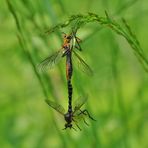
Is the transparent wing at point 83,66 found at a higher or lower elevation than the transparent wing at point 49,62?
lower

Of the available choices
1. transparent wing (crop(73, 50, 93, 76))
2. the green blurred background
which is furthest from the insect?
the green blurred background

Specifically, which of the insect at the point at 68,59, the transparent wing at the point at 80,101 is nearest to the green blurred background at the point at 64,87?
the transparent wing at the point at 80,101

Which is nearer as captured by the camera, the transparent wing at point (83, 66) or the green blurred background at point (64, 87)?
the transparent wing at point (83, 66)

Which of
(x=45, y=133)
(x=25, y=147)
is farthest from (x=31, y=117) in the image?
(x=25, y=147)

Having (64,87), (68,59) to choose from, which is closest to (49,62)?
(68,59)

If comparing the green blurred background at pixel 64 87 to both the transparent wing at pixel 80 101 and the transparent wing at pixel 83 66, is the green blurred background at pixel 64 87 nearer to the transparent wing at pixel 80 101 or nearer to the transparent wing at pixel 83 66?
the transparent wing at pixel 80 101

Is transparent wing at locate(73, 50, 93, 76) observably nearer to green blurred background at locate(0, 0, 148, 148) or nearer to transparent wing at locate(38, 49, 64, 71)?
transparent wing at locate(38, 49, 64, 71)

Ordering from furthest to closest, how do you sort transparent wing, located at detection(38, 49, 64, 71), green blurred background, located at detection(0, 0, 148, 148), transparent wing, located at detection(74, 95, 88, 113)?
green blurred background, located at detection(0, 0, 148, 148) → transparent wing, located at detection(74, 95, 88, 113) → transparent wing, located at detection(38, 49, 64, 71)

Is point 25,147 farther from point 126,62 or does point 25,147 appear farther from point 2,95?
point 126,62

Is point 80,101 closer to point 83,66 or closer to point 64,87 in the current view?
point 83,66

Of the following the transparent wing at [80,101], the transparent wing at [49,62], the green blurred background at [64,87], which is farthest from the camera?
the green blurred background at [64,87]

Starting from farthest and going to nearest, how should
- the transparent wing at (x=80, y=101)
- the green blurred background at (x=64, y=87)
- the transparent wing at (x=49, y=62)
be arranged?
1. the green blurred background at (x=64, y=87)
2. the transparent wing at (x=80, y=101)
3. the transparent wing at (x=49, y=62)
